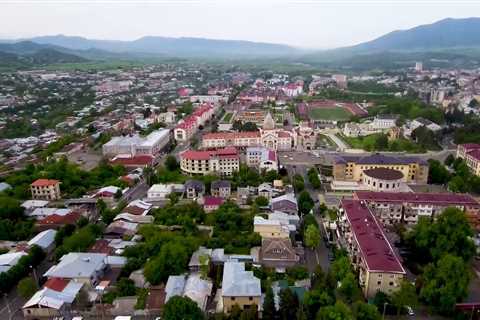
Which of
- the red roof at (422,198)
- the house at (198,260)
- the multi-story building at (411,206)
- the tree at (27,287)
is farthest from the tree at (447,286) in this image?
the tree at (27,287)

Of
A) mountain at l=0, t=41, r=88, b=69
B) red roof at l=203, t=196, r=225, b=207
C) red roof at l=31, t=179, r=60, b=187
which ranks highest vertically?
mountain at l=0, t=41, r=88, b=69

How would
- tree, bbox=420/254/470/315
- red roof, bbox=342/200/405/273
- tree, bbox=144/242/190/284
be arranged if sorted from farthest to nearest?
tree, bbox=144/242/190/284 → red roof, bbox=342/200/405/273 → tree, bbox=420/254/470/315

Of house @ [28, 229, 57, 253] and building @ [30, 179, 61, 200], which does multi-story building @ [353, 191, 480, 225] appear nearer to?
house @ [28, 229, 57, 253]

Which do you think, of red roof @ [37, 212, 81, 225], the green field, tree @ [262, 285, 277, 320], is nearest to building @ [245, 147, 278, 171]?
red roof @ [37, 212, 81, 225]

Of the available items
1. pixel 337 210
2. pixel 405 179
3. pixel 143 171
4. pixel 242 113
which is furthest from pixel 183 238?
pixel 242 113

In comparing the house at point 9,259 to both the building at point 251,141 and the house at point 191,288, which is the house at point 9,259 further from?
the building at point 251,141
